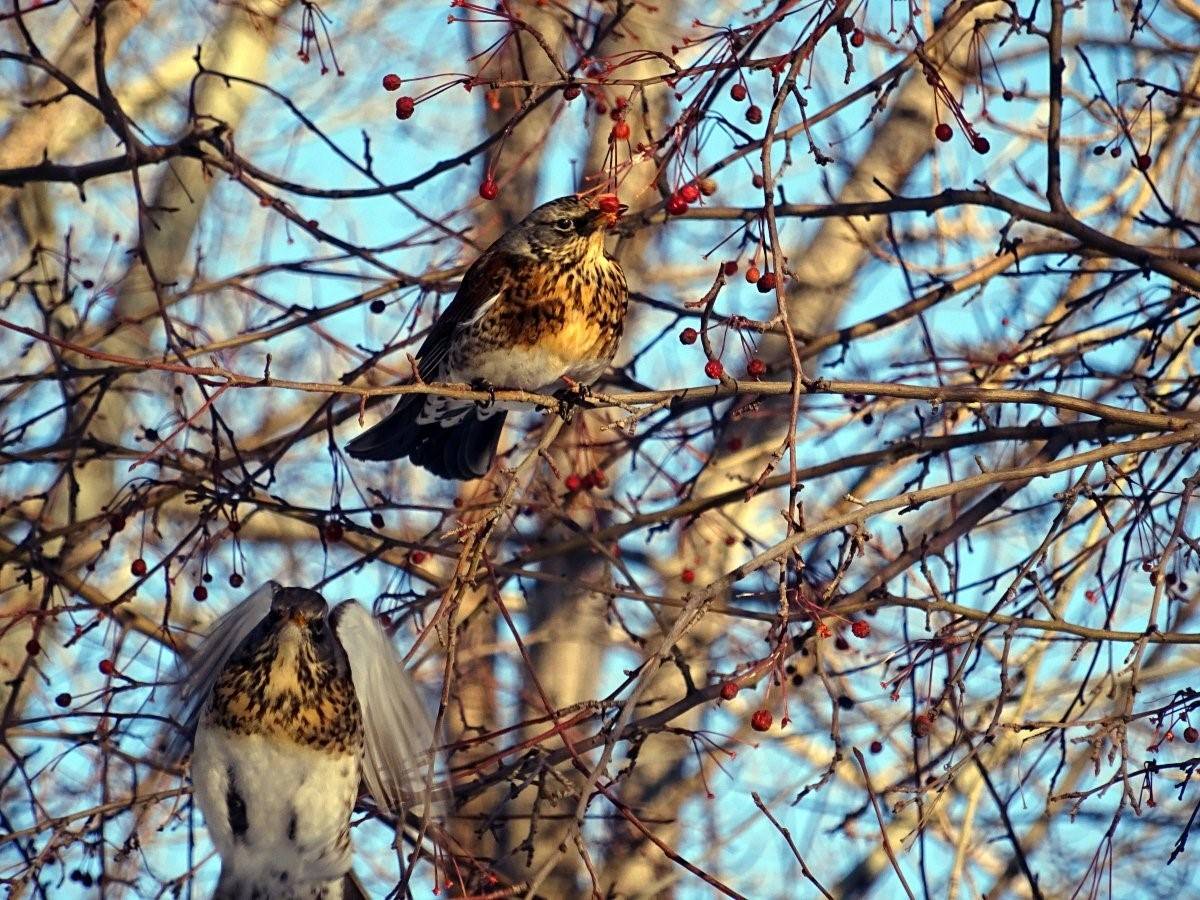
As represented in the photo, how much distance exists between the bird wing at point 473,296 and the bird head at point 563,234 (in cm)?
7

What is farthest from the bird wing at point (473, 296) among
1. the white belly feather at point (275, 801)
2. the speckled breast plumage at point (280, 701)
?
the white belly feather at point (275, 801)

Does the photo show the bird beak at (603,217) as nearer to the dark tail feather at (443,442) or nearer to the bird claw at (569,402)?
the bird claw at (569,402)

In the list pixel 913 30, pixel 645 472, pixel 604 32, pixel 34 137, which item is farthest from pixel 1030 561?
pixel 34 137

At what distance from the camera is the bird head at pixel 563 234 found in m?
4.50

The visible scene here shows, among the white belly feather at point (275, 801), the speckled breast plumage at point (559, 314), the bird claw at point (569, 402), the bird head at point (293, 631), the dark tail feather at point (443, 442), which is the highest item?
the dark tail feather at point (443, 442)

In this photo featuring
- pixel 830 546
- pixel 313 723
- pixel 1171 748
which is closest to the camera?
pixel 313 723

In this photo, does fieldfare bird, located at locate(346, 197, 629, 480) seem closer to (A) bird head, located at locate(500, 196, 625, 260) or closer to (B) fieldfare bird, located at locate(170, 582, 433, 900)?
(A) bird head, located at locate(500, 196, 625, 260)

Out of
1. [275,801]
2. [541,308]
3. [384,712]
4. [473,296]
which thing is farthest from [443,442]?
[275,801]

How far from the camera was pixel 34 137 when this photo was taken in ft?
27.5

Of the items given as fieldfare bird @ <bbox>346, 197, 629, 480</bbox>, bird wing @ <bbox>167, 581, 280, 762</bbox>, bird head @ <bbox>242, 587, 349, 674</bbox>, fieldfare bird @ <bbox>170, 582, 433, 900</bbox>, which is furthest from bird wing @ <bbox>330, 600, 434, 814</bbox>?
fieldfare bird @ <bbox>346, 197, 629, 480</bbox>

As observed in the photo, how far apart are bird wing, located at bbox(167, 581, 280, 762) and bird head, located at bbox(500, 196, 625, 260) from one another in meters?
1.17

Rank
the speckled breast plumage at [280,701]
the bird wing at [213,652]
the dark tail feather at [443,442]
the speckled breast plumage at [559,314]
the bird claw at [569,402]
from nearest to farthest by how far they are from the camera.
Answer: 1. the bird claw at [569,402]
2. the speckled breast plumage at [280,701]
3. the bird wing at [213,652]
4. the speckled breast plumage at [559,314]
5. the dark tail feather at [443,442]

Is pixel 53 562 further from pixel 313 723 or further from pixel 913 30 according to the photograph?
pixel 913 30

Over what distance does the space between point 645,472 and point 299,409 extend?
2460 mm
